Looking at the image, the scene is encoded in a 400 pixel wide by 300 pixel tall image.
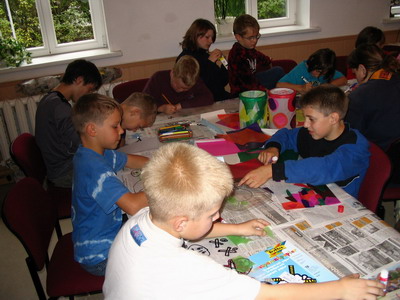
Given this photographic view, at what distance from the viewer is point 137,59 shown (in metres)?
3.96

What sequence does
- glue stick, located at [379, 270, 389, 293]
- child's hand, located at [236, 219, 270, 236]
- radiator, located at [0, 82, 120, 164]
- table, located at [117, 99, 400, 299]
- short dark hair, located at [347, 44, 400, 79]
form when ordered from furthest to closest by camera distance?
radiator, located at [0, 82, 120, 164]
short dark hair, located at [347, 44, 400, 79]
child's hand, located at [236, 219, 270, 236]
table, located at [117, 99, 400, 299]
glue stick, located at [379, 270, 389, 293]

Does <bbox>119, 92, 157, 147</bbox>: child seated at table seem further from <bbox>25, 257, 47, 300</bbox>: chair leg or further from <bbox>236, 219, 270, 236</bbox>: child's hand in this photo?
<bbox>236, 219, 270, 236</bbox>: child's hand

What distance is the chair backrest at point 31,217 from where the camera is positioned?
4.71ft

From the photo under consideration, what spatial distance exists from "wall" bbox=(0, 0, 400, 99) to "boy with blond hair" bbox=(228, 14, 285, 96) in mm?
940

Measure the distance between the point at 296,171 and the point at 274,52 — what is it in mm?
3139

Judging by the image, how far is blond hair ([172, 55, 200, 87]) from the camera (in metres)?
2.73

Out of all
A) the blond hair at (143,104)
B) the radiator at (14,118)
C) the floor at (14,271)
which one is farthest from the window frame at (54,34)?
the blond hair at (143,104)

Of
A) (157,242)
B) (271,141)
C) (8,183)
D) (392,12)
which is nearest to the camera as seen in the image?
(157,242)

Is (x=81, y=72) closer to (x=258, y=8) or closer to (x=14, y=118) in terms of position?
(x=14, y=118)

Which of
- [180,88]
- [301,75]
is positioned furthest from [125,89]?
[301,75]

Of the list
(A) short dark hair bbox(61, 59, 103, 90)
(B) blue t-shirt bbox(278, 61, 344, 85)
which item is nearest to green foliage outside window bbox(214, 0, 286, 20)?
(B) blue t-shirt bbox(278, 61, 344, 85)

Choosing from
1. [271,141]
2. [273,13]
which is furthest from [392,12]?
[271,141]

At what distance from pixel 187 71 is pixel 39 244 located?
1657 millimetres

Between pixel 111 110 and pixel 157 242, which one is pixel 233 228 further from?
pixel 111 110
